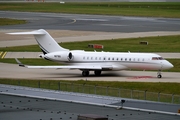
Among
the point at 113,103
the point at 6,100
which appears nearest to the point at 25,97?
the point at 6,100

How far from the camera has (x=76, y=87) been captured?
182 ft

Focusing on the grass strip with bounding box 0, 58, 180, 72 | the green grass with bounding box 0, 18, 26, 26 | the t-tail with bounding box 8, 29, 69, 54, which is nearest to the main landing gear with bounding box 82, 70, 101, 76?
the t-tail with bounding box 8, 29, 69, 54

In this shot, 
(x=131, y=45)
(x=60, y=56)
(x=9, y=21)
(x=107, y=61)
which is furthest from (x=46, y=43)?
(x=9, y=21)

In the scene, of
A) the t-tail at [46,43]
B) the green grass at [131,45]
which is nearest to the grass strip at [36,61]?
the t-tail at [46,43]

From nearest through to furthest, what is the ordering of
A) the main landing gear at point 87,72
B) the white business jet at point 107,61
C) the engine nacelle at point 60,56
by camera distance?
the white business jet at point 107,61 → the main landing gear at point 87,72 → the engine nacelle at point 60,56

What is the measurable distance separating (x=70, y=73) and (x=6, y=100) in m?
35.6

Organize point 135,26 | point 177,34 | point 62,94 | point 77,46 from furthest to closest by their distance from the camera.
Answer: point 135,26 → point 177,34 → point 77,46 → point 62,94

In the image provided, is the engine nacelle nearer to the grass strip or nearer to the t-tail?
the t-tail

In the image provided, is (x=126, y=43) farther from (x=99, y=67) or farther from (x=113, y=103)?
(x=113, y=103)

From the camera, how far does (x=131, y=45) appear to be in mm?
106375

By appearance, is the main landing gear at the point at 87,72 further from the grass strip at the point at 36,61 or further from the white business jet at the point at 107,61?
the grass strip at the point at 36,61

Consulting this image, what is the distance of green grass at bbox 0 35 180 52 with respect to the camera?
329ft

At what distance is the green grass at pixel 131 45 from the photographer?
100m

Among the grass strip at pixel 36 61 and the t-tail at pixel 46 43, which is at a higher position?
the t-tail at pixel 46 43
